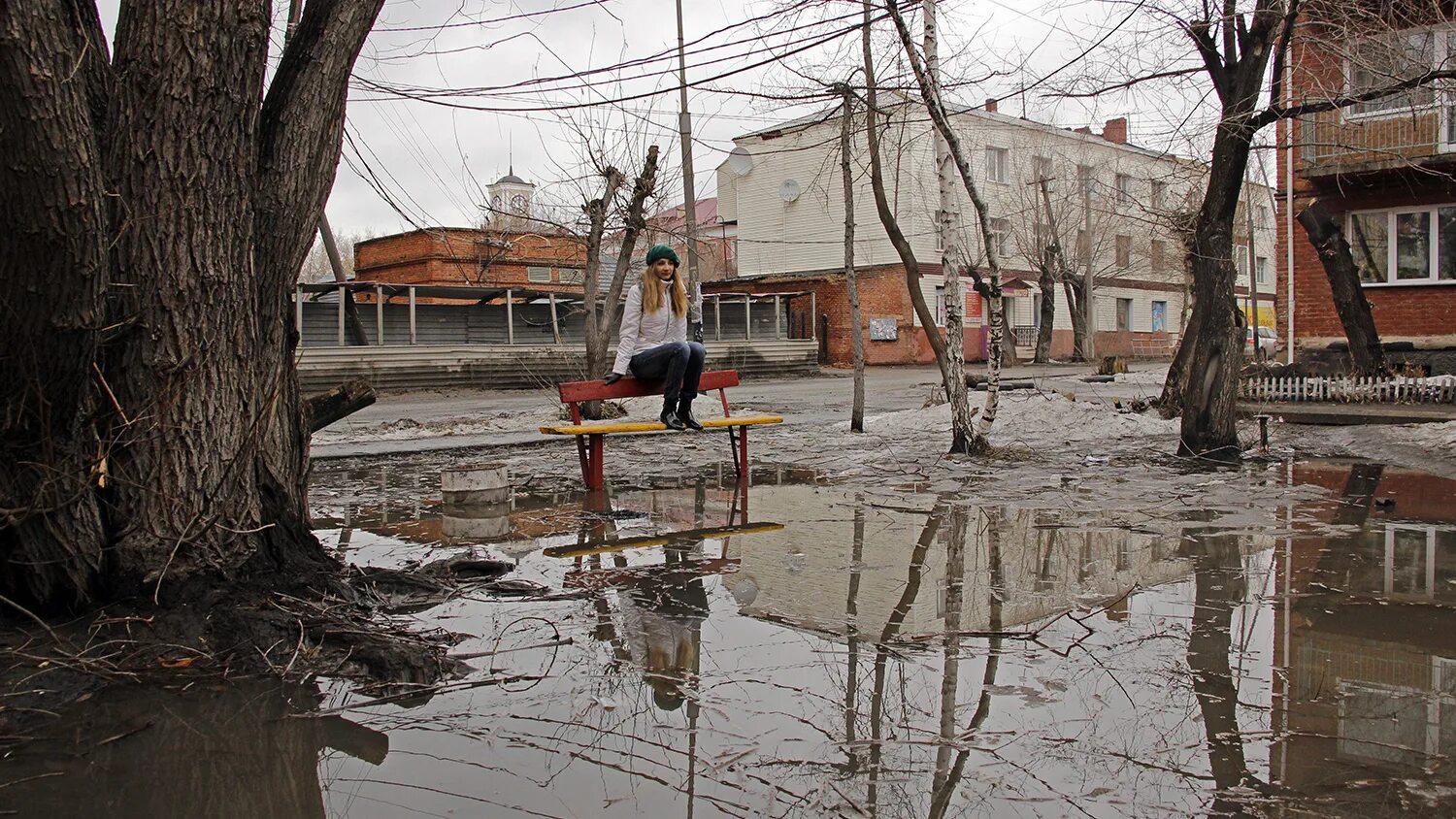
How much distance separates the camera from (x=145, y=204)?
430 cm

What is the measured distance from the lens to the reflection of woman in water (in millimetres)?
3951

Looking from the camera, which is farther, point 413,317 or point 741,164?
point 741,164

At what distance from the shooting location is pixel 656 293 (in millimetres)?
8648

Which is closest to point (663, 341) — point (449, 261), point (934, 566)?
point (934, 566)

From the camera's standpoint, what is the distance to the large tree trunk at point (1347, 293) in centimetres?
1659

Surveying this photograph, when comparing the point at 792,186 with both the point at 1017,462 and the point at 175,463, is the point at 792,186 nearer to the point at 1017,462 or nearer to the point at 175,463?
the point at 1017,462

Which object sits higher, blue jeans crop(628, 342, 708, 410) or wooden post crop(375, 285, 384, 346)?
wooden post crop(375, 285, 384, 346)

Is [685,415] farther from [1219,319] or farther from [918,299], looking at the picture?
[918,299]

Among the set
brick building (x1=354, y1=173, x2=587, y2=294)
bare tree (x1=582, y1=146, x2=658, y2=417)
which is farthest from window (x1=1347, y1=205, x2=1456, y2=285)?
brick building (x1=354, y1=173, x2=587, y2=294)

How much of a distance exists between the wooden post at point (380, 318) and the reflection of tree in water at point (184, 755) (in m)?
25.6

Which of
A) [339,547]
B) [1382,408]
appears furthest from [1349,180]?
[339,547]

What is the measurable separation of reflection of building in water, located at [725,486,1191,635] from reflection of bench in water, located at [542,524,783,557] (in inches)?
7.9

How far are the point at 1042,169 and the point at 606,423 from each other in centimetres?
3660

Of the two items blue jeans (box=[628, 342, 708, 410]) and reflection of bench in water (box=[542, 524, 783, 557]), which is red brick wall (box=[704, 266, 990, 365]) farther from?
reflection of bench in water (box=[542, 524, 783, 557])
